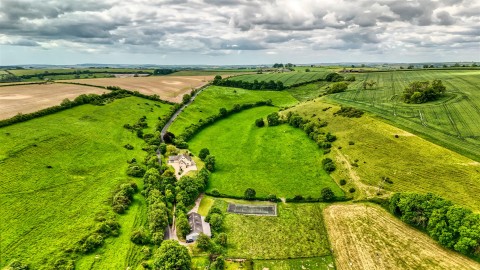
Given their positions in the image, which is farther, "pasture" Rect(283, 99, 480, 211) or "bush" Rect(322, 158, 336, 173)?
"bush" Rect(322, 158, 336, 173)

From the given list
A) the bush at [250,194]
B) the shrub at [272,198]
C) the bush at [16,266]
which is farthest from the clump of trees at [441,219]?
the bush at [16,266]

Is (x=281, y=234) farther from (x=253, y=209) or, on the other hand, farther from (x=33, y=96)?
(x=33, y=96)

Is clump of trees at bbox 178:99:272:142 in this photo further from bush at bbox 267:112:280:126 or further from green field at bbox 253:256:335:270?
green field at bbox 253:256:335:270

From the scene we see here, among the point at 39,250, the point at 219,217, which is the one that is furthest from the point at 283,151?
the point at 39,250

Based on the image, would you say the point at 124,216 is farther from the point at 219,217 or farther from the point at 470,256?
the point at 470,256

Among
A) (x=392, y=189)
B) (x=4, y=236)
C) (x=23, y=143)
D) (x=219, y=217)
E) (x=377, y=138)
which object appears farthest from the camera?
(x=377, y=138)

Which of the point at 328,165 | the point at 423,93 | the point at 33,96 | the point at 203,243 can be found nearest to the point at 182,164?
the point at 203,243

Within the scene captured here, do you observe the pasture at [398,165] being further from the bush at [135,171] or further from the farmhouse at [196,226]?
the bush at [135,171]

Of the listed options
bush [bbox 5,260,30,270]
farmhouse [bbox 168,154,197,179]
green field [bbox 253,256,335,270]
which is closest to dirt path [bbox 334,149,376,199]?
green field [bbox 253,256,335,270]
